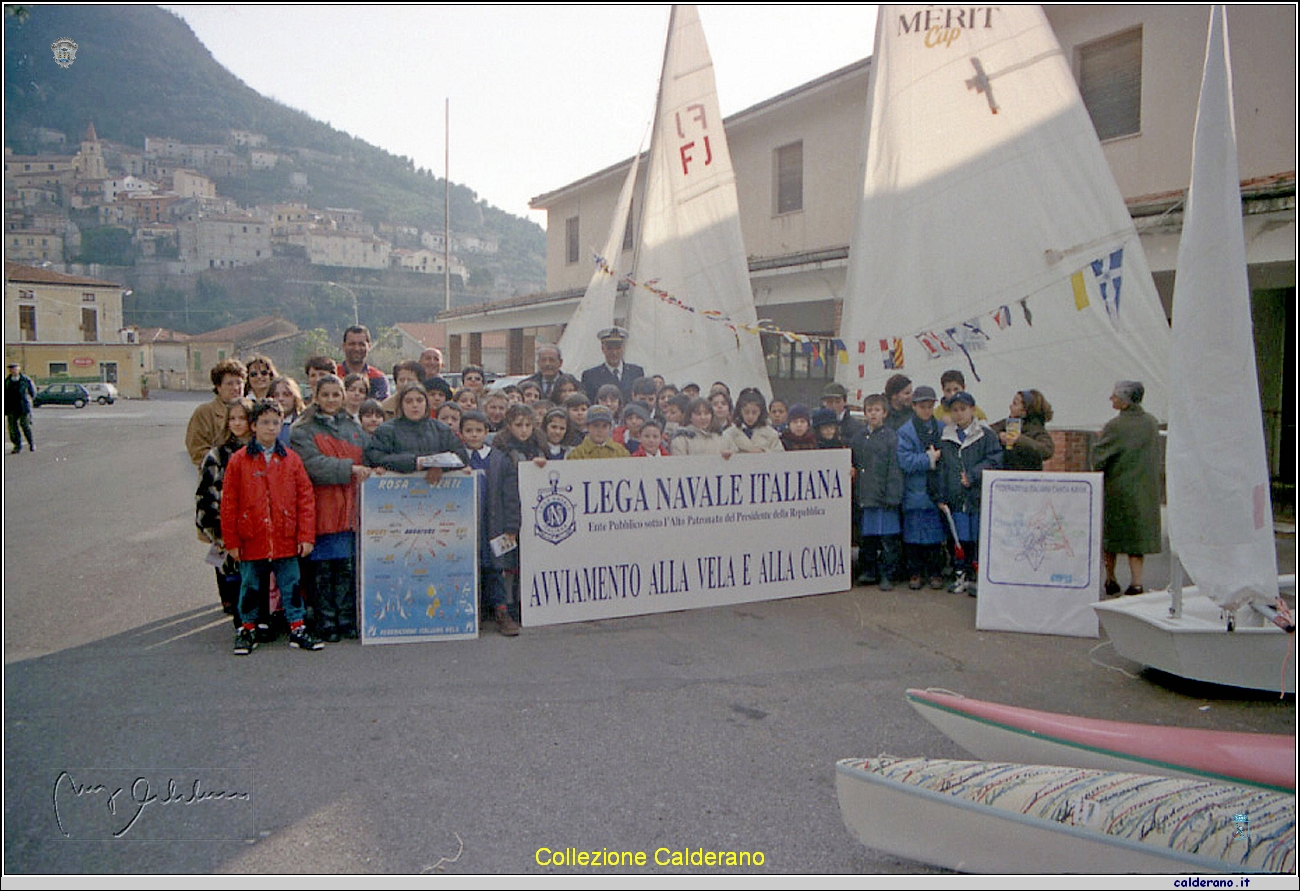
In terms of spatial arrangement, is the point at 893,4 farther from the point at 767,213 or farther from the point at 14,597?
the point at 767,213

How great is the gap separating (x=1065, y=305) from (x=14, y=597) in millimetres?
8487

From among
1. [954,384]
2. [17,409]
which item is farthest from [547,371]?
[17,409]

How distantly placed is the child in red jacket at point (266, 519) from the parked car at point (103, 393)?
10.3 metres

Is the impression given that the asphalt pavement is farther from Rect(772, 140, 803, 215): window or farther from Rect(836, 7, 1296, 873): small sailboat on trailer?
Rect(772, 140, 803, 215): window

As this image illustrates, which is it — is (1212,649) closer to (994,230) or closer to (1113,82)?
(994,230)

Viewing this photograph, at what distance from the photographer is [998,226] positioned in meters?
6.57

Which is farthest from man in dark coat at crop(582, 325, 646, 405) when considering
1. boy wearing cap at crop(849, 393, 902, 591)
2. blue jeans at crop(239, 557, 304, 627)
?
blue jeans at crop(239, 557, 304, 627)

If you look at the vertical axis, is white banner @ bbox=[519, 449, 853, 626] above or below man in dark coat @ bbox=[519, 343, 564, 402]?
below

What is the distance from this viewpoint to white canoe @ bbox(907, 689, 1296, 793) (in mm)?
2791

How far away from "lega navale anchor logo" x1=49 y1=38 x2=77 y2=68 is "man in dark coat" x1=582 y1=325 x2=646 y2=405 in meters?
4.98

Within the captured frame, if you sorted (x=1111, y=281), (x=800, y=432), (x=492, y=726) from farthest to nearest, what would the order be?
(x=800, y=432)
(x=1111, y=281)
(x=492, y=726)

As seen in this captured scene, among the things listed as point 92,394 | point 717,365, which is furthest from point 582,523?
point 92,394

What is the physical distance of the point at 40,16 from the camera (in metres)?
4.57

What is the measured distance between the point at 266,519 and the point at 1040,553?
17.4 feet
